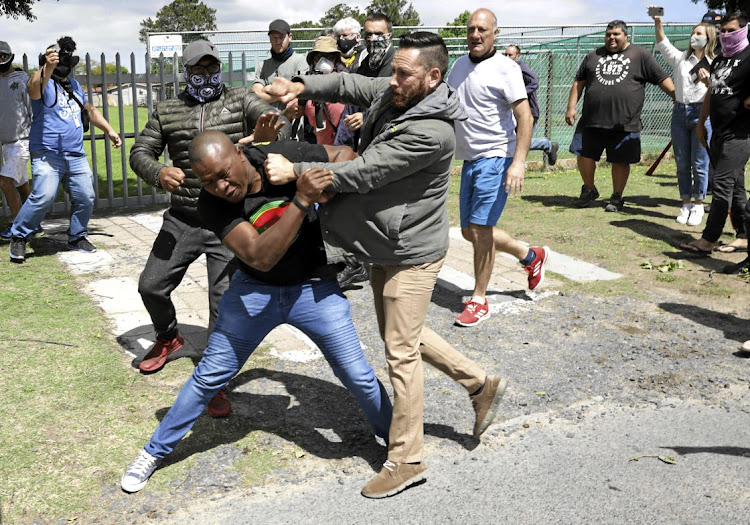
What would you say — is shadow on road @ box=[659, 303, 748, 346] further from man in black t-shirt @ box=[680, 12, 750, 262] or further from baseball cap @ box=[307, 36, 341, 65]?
baseball cap @ box=[307, 36, 341, 65]

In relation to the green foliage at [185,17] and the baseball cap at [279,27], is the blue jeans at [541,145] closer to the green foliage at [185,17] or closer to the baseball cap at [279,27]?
the baseball cap at [279,27]

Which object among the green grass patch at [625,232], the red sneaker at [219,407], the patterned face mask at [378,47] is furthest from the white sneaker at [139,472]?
the green grass patch at [625,232]

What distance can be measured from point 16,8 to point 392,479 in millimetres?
10813

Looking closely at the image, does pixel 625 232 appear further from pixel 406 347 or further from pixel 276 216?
pixel 276 216

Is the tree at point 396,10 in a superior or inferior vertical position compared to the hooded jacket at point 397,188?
superior

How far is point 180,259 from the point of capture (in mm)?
4535

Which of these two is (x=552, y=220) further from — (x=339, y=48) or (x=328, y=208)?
(x=328, y=208)

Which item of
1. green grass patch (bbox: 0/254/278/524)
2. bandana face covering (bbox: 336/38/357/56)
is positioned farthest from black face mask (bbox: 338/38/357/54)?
green grass patch (bbox: 0/254/278/524)

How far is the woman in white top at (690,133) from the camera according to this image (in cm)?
921

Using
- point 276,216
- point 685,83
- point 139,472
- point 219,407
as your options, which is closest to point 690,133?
point 685,83

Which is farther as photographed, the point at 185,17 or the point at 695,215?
the point at 185,17

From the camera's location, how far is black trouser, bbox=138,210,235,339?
14.6 feet

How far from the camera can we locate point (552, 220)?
31.0 ft

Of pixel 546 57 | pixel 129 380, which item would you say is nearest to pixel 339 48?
pixel 129 380
